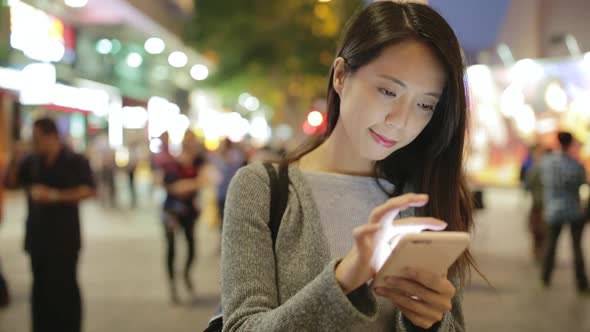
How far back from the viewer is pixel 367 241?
1.09 m

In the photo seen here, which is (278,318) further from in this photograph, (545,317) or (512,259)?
(512,259)

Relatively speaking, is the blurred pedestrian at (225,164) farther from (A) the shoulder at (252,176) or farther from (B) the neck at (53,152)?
(A) the shoulder at (252,176)

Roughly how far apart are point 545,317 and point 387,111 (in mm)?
5206

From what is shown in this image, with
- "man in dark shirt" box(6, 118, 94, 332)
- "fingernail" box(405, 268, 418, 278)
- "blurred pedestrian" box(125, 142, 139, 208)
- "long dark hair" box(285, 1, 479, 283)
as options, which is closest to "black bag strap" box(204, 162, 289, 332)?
"long dark hair" box(285, 1, 479, 283)

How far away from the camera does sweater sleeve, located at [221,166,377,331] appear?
1141 mm

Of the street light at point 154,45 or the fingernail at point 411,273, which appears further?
the street light at point 154,45

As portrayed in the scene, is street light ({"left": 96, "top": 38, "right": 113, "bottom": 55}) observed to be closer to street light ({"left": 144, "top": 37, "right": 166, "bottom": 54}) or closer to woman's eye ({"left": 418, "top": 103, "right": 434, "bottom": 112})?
street light ({"left": 144, "top": 37, "right": 166, "bottom": 54})

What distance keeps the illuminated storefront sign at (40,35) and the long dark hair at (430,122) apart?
1062cm

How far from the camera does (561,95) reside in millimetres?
15953

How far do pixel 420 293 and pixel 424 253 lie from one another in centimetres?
13

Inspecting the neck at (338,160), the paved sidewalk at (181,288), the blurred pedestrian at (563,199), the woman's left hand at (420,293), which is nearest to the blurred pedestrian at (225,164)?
the paved sidewalk at (181,288)

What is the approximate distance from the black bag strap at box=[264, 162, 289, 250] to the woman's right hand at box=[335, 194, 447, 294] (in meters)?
0.33

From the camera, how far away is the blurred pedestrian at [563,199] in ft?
23.5

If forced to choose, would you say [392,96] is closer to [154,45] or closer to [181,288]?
[181,288]
